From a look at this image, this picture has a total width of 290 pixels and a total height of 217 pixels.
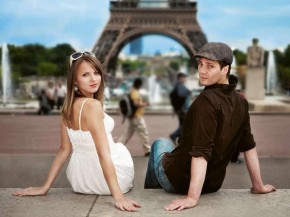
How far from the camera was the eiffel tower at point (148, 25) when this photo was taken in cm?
5312

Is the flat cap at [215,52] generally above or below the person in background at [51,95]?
above

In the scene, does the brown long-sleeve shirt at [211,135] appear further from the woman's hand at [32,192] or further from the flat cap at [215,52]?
the woman's hand at [32,192]

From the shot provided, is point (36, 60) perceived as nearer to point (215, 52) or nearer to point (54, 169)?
point (54, 169)

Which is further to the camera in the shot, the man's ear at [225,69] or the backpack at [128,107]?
the backpack at [128,107]

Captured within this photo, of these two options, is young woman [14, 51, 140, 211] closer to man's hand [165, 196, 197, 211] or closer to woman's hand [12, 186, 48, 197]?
woman's hand [12, 186, 48, 197]

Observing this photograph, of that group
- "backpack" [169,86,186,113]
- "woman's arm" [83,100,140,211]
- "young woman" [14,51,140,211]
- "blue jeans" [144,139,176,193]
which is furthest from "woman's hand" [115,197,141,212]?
"backpack" [169,86,186,113]

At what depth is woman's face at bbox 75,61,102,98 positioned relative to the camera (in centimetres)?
344

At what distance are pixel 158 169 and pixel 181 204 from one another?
630 mm

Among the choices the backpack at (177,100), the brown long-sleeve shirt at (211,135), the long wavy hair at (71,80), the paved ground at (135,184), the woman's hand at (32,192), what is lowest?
the paved ground at (135,184)

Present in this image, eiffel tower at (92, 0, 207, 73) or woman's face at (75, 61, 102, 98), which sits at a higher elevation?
eiffel tower at (92, 0, 207, 73)

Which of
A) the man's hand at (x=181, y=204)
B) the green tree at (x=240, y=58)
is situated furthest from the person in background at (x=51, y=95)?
the green tree at (x=240, y=58)

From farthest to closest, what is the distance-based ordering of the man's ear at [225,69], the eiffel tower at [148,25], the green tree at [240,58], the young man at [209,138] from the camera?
the green tree at [240,58]
the eiffel tower at [148,25]
the man's ear at [225,69]
the young man at [209,138]

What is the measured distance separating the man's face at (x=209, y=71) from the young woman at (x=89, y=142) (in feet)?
2.13

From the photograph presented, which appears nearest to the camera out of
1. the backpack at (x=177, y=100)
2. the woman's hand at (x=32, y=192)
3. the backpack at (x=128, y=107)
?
the woman's hand at (x=32, y=192)
